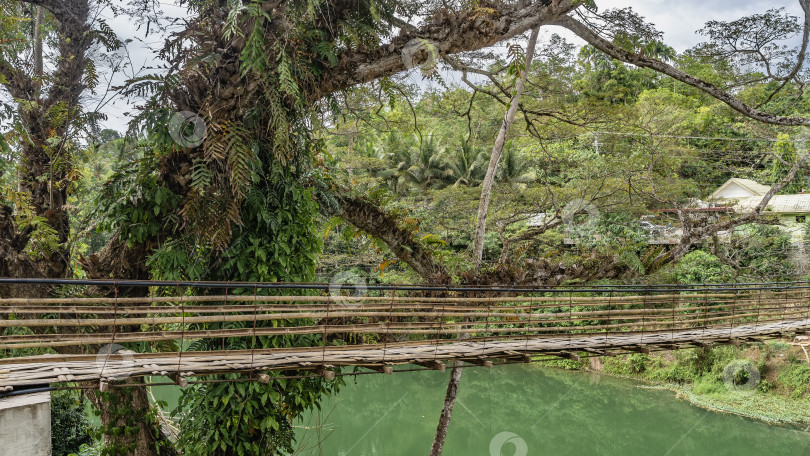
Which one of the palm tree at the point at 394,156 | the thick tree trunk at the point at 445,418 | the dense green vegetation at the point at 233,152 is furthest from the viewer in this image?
the palm tree at the point at 394,156

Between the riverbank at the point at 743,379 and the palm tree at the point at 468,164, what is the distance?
4.72 metres

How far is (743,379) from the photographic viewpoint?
8.77 metres

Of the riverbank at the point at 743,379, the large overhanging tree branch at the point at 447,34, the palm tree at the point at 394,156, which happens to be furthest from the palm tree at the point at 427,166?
the large overhanging tree branch at the point at 447,34

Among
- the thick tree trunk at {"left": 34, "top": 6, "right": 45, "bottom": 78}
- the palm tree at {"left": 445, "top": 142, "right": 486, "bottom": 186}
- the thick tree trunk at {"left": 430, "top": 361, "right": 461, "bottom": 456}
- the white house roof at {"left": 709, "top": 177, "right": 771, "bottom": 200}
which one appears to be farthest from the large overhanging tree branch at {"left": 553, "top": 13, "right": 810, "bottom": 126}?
the white house roof at {"left": 709, "top": 177, "right": 771, "bottom": 200}

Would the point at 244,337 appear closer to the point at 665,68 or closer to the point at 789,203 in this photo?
the point at 665,68

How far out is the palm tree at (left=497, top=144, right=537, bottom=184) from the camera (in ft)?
39.0

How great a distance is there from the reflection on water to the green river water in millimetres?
13

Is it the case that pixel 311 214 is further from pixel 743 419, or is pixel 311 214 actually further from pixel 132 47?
pixel 743 419

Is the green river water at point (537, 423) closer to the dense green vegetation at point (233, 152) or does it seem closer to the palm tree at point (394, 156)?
the dense green vegetation at point (233, 152)

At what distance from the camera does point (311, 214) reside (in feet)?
11.7

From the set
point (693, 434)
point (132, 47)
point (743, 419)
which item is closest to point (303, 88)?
point (132, 47)

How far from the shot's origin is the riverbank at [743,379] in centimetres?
802

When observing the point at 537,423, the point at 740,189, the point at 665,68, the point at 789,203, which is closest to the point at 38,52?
the point at 665,68

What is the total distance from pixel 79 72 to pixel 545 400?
315 inches
